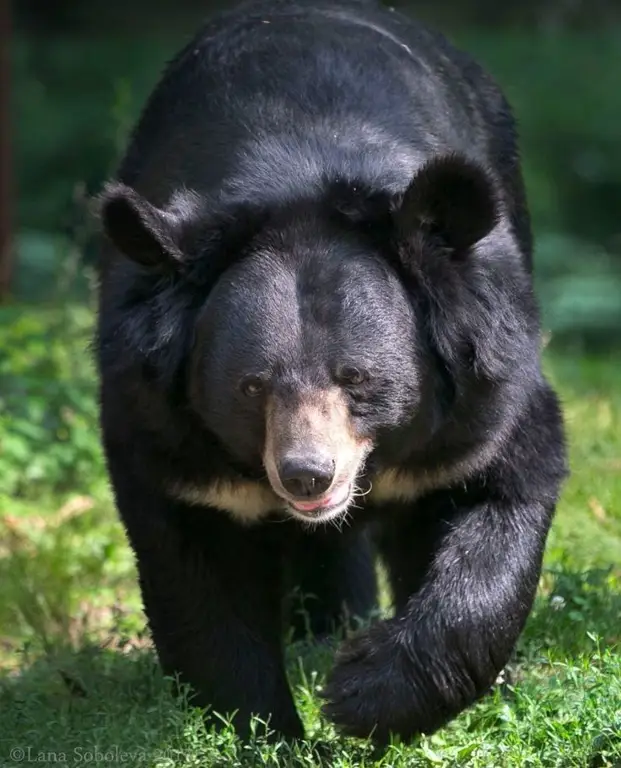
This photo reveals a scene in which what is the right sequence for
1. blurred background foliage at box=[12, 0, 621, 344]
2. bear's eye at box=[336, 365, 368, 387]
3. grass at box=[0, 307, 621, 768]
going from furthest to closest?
blurred background foliage at box=[12, 0, 621, 344]
grass at box=[0, 307, 621, 768]
bear's eye at box=[336, 365, 368, 387]

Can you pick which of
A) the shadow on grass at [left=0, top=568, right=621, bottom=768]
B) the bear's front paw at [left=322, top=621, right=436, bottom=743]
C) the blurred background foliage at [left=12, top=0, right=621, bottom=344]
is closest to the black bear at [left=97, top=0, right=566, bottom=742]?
the bear's front paw at [left=322, top=621, right=436, bottom=743]

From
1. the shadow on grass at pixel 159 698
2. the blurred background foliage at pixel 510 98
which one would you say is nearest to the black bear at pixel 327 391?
the shadow on grass at pixel 159 698

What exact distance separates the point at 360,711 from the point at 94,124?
506 inches

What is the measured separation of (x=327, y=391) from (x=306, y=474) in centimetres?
24

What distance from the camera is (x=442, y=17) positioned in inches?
720

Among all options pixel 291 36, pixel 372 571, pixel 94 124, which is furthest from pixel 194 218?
pixel 94 124

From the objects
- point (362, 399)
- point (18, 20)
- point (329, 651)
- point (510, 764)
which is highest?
point (362, 399)

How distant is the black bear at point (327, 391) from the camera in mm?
4082

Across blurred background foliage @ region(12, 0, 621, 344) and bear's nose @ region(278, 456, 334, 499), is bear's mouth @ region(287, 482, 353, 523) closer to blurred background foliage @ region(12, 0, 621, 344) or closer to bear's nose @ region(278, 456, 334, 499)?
bear's nose @ region(278, 456, 334, 499)

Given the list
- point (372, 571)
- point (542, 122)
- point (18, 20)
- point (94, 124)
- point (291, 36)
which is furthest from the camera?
point (18, 20)

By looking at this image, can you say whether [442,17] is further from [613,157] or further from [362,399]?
[362,399]

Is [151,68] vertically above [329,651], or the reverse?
[329,651]

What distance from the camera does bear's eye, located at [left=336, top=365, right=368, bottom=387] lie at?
4008mm

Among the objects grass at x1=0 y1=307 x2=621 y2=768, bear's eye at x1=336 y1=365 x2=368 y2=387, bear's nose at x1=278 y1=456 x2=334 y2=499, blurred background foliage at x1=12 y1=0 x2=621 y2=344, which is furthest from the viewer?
blurred background foliage at x1=12 y1=0 x2=621 y2=344
